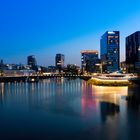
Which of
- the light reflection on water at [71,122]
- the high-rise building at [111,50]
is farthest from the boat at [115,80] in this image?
the high-rise building at [111,50]

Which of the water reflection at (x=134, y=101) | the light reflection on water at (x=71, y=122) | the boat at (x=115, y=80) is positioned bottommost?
the light reflection on water at (x=71, y=122)

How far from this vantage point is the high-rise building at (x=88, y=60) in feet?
462

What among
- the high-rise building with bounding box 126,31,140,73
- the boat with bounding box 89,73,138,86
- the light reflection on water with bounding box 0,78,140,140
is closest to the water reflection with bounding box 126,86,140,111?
the light reflection on water with bounding box 0,78,140,140

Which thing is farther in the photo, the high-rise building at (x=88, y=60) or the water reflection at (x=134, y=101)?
the high-rise building at (x=88, y=60)

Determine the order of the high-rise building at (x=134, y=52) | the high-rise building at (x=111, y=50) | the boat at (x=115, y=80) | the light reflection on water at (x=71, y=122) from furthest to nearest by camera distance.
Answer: the high-rise building at (x=111, y=50), the high-rise building at (x=134, y=52), the boat at (x=115, y=80), the light reflection on water at (x=71, y=122)

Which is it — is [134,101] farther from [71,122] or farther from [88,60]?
[88,60]

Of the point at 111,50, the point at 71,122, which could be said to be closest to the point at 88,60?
the point at 111,50

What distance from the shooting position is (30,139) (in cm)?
1467

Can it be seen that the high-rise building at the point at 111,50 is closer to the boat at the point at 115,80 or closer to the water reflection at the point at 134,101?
the boat at the point at 115,80

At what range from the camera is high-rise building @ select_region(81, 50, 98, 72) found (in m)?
141

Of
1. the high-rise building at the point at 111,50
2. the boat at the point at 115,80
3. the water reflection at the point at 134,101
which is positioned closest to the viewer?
the water reflection at the point at 134,101

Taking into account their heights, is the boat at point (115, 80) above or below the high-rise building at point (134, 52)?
below

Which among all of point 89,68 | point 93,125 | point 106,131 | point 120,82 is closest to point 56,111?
point 93,125

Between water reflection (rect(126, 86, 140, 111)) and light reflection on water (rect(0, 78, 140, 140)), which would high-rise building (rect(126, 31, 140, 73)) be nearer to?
water reflection (rect(126, 86, 140, 111))
